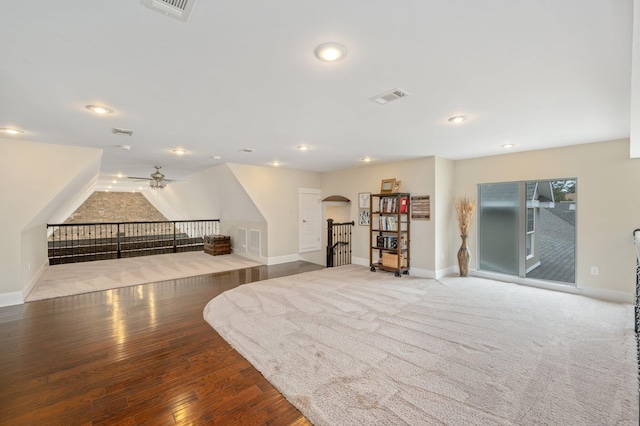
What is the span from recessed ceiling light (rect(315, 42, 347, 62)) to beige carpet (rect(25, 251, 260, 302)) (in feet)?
17.5

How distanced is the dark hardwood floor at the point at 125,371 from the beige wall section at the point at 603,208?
5185 mm

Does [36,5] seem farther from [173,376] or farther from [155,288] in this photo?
[155,288]

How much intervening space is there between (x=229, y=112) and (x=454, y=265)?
5474 mm

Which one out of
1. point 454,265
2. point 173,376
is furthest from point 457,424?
point 454,265

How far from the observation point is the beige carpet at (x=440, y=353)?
1942mm

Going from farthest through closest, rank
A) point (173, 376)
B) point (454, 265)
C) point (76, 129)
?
point (454, 265), point (76, 129), point (173, 376)

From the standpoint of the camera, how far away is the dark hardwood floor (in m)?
1.92

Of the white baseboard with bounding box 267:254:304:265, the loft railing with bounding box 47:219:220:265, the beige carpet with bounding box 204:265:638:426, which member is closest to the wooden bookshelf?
the beige carpet with bounding box 204:265:638:426

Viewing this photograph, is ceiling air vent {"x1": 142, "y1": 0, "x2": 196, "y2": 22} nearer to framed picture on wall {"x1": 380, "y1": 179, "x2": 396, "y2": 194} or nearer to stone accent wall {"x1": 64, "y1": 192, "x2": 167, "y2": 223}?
framed picture on wall {"x1": 380, "y1": 179, "x2": 396, "y2": 194}

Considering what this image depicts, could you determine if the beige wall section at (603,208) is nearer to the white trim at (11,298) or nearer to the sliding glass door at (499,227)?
the sliding glass door at (499,227)

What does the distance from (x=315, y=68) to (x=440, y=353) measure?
2828 mm

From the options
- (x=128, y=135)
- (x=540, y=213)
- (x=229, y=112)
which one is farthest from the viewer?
(x=540, y=213)

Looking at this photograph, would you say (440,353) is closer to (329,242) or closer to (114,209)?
(329,242)

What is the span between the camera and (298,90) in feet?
7.96
